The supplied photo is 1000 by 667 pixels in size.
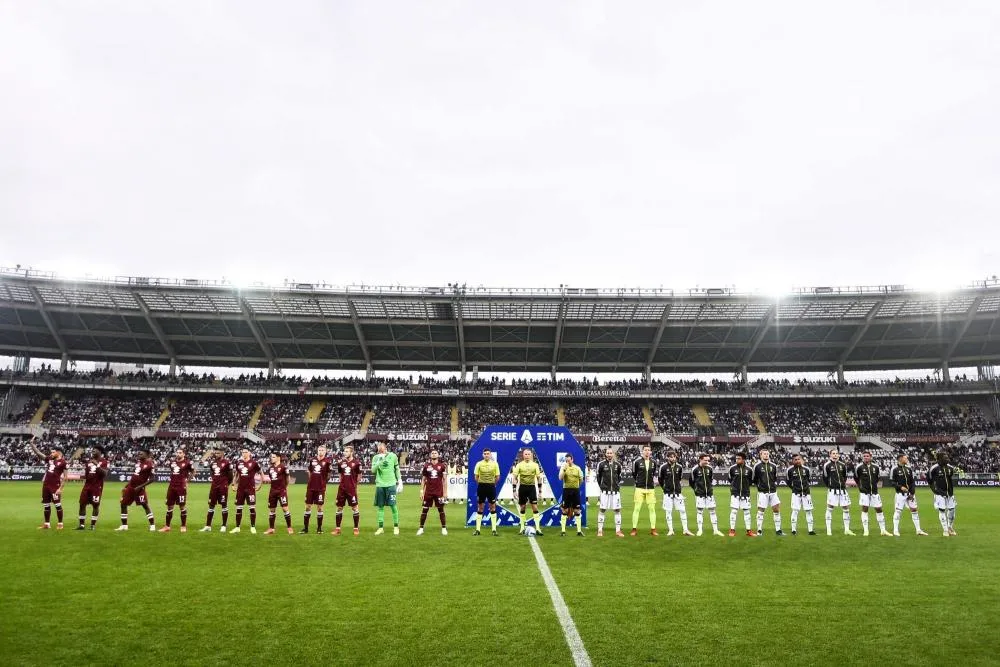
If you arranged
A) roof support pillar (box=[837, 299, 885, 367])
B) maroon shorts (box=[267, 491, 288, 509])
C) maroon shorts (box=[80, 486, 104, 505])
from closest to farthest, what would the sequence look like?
maroon shorts (box=[267, 491, 288, 509])
maroon shorts (box=[80, 486, 104, 505])
roof support pillar (box=[837, 299, 885, 367])

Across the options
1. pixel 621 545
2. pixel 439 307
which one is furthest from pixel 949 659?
pixel 439 307

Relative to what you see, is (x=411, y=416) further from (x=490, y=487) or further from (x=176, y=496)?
(x=490, y=487)

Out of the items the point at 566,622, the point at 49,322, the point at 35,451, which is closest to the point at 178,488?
the point at 566,622

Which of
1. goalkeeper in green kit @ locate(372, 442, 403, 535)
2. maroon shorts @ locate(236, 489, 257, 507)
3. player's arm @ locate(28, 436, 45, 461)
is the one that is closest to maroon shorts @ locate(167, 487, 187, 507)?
maroon shorts @ locate(236, 489, 257, 507)

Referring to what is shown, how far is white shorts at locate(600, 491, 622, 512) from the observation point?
1546 centimetres

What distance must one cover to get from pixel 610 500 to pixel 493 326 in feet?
131

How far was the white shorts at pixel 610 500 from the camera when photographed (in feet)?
50.7

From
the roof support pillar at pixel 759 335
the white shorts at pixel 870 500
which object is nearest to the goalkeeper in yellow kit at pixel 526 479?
the white shorts at pixel 870 500

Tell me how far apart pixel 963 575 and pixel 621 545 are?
19.8ft

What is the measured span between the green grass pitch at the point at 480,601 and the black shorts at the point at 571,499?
4.74ft

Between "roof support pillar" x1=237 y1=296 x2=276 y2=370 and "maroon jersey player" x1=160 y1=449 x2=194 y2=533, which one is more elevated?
"roof support pillar" x1=237 y1=296 x2=276 y2=370

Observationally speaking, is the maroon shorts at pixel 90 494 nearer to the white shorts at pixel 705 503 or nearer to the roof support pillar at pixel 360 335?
the white shorts at pixel 705 503

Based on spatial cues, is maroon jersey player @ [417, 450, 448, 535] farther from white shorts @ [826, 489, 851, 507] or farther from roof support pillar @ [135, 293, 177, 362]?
roof support pillar @ [135, 293, 177, 362]

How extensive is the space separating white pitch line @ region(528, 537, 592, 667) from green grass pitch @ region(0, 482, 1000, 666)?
10cm
